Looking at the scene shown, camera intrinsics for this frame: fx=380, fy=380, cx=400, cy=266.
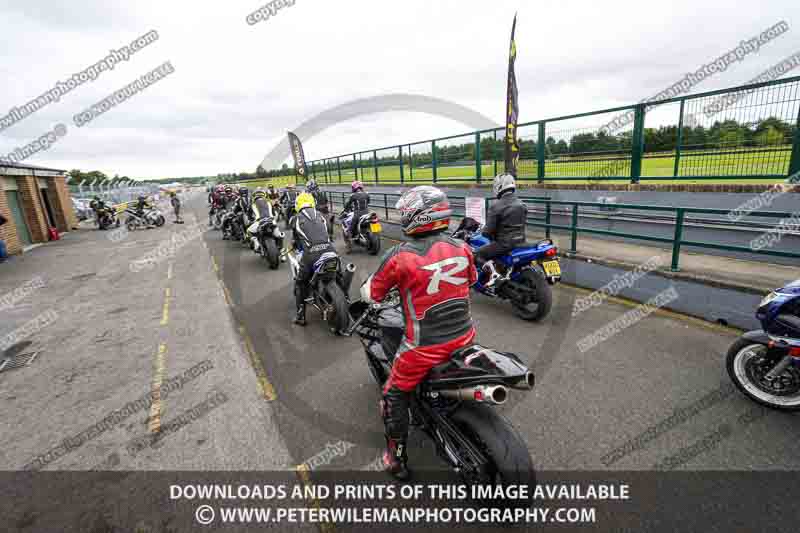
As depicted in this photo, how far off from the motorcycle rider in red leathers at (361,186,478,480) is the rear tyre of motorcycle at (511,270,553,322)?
296 cm

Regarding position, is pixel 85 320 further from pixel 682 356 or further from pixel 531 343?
pixel 682 356

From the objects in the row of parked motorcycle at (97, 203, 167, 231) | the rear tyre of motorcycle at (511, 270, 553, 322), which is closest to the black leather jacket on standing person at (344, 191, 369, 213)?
the rear tyre of motorcycle at (511, 270, 553, 322)

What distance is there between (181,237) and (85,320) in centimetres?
1065

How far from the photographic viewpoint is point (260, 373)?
14.4ft

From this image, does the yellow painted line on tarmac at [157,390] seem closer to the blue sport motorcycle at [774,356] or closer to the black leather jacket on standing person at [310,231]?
the black leather jacket on standing person at [310,231]

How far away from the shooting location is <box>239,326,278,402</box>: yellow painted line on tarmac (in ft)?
12.9

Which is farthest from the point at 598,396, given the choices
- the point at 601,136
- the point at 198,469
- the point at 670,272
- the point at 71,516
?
the point at 601,136

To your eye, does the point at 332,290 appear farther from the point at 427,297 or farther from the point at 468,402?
the point at 468,402

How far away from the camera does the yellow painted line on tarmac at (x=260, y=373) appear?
12.9 feet

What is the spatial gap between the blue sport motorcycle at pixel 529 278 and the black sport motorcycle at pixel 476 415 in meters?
3.03

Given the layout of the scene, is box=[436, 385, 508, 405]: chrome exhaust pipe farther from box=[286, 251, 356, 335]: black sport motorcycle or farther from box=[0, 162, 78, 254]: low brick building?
box=[0, 162, 78, 254]: low brick building

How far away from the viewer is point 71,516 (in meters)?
2.62

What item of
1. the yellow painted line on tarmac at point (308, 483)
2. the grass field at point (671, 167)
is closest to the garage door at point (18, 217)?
the grass field at point (671, 167)

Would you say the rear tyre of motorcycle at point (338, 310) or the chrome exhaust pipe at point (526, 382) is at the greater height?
the chrome exhaust pipe at point (526, 382)
